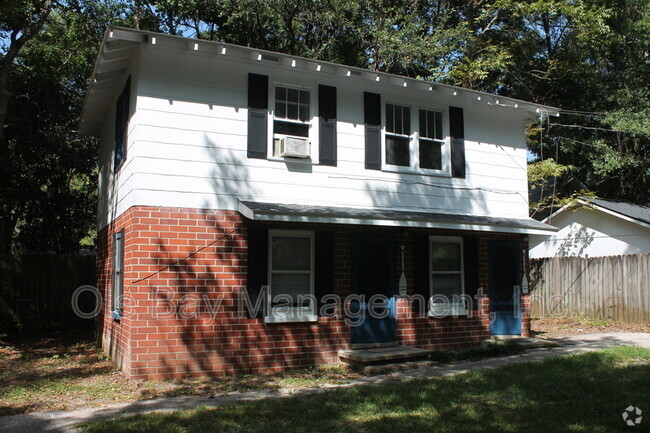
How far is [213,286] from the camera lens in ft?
30.8

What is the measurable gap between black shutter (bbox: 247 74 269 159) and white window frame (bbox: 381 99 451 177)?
8.26ft

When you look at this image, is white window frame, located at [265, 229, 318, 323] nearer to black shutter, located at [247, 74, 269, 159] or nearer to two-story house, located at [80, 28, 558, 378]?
two-story house, located at [80, 28, 558, 378]

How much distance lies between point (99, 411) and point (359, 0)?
16523 mm

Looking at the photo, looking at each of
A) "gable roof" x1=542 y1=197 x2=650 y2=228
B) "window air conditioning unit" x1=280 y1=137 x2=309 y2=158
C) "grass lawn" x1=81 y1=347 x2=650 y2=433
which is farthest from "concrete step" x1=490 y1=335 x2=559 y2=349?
"gable roof" x1=542 y1=197 x2=650 y2=228

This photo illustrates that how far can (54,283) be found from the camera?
15.3 meters

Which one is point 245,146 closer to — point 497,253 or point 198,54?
point 198,54

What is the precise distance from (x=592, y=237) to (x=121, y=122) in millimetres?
16245

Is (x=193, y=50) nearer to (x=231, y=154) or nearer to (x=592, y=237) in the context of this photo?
(x=231, y=154)

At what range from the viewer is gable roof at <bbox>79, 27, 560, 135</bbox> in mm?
9016

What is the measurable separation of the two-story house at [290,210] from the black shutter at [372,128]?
28 millimetres

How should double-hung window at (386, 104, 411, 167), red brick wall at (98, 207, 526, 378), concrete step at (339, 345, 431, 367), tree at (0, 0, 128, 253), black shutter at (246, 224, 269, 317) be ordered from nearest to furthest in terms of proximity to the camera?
1. red brick wall at (98, 207, 526, 378)
2. black shutter at (246, 224, 269, 317)
3. concrete step at (339, 345, 431, 367)
4. double-hung window at (386, 104, 411, 167)
5. tree at (0, 0, 128, 253)

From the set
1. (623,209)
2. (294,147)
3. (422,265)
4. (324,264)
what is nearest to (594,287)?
(623,209)

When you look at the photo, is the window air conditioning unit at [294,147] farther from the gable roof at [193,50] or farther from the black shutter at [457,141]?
the black shutter at [457,141]

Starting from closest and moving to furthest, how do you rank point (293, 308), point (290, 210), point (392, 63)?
point (290, 210), point (293, 308), point (392, 63)
